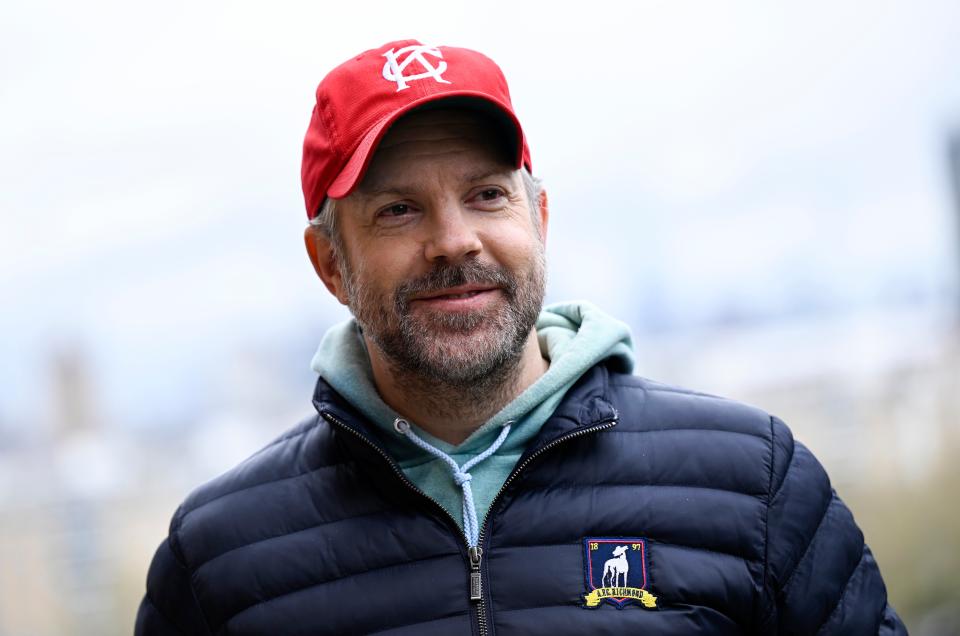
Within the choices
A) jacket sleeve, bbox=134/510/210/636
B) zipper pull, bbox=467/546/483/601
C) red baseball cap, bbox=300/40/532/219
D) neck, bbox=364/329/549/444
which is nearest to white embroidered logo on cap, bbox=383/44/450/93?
red baseball cap, bbox=300/40/532/219

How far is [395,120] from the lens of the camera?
1.24m

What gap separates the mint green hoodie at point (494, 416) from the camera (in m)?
A: 1.28

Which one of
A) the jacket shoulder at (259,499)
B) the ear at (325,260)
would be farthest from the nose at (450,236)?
the jacket shoulder at (259,499)

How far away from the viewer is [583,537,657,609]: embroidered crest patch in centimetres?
119

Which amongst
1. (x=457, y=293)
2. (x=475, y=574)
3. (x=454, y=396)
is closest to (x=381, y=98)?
(x=457, y=293)

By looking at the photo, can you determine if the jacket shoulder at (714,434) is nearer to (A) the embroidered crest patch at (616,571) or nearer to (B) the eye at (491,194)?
(A) the embroidered crest patch at (616,571)

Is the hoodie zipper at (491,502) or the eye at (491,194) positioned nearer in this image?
the hoodie zipper at (491,502)

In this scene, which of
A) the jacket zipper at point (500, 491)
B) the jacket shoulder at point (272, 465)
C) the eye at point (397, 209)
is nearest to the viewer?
the jacket zipper at point (500, 491)

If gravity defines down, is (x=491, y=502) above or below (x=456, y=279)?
below

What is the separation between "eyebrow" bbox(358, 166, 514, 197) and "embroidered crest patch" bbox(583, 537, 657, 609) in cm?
48

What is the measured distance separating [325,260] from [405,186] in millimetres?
237

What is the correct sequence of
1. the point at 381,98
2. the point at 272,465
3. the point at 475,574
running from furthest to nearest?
1. the point at 272,465
2. the point at 381,98
3. the point at 475,574

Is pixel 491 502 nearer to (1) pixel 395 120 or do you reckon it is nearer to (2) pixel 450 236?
(2) pixel 450 236

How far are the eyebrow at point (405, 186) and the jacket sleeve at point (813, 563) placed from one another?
0.49 m
